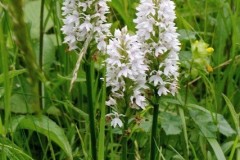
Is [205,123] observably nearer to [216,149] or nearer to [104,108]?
[216,149]

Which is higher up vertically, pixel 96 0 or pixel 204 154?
pixel 96 0

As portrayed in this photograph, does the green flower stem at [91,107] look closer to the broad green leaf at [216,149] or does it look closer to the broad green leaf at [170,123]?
the broad green leaf at [170,123]

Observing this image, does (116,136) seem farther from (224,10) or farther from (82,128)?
(224,10)

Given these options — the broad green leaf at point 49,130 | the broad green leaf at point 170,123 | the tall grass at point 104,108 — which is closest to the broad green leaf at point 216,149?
the tall grass at point 104,108

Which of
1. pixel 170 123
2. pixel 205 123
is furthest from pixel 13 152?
pixel 205 123

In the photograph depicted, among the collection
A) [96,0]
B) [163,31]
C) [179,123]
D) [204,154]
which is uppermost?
[96,0]

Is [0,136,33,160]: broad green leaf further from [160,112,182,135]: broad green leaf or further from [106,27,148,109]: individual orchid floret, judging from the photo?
[160,112,182,135]: broad green leaf

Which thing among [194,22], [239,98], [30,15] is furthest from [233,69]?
[30,15]

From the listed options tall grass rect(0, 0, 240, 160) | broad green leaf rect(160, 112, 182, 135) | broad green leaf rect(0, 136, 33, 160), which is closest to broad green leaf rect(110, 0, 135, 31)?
tall grass rect(0, 0, 240, 160)

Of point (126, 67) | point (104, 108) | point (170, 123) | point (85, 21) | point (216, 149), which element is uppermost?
point (85, 21)
